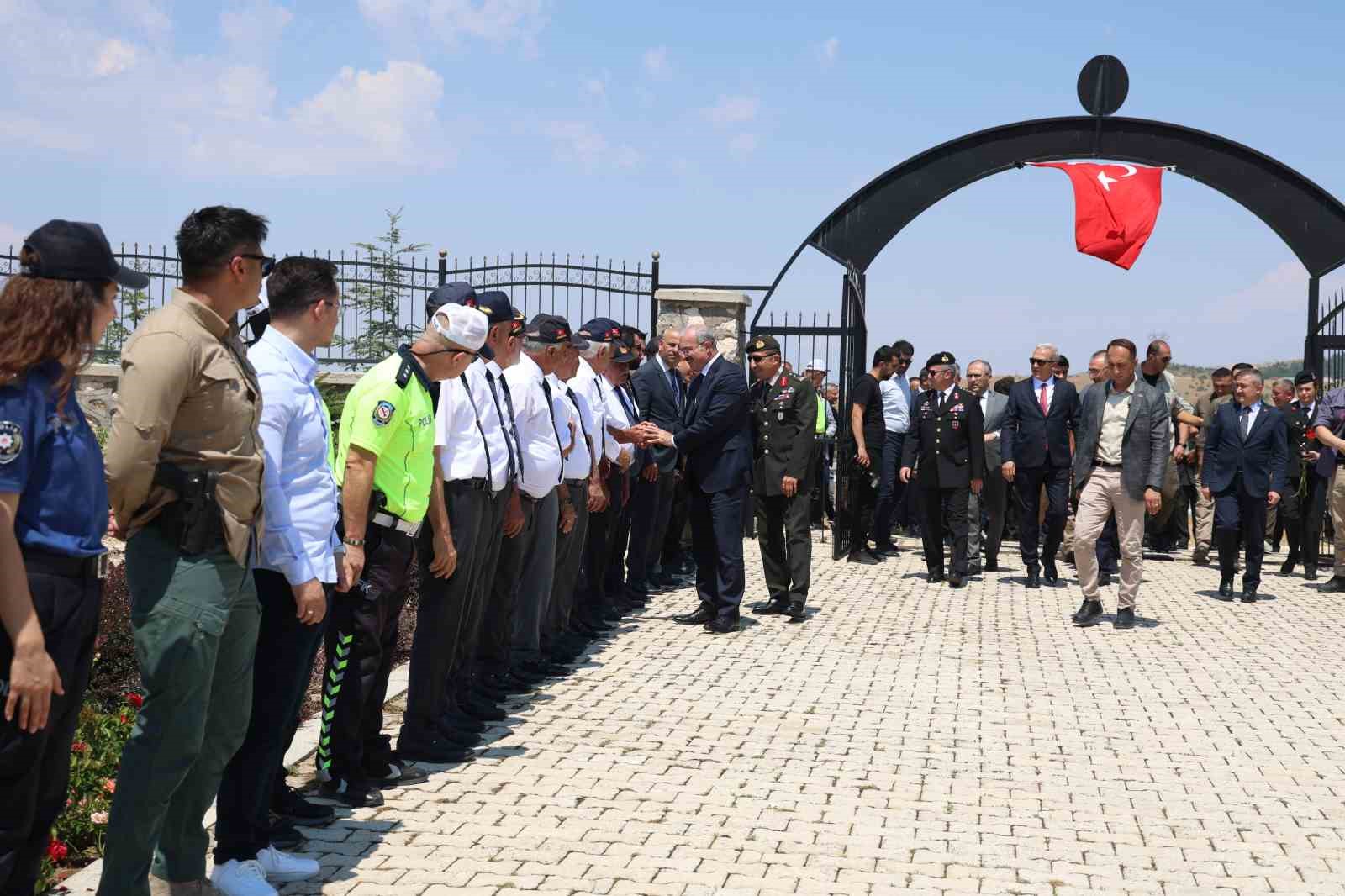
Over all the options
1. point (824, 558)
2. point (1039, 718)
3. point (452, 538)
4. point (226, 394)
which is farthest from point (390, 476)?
point (824, 558)

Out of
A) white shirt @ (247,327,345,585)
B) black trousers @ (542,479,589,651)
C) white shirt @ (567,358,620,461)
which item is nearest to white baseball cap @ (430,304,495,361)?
white shirt @ (247,327,345,585)

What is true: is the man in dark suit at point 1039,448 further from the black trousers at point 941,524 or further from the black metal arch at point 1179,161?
the black metal arch at point 1179,161

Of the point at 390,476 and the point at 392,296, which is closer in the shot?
the point at 390,476

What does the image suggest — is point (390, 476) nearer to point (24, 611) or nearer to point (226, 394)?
point (226, 394)

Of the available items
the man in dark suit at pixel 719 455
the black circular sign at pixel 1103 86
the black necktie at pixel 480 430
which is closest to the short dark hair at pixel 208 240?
the black necktie at pixel 480 430

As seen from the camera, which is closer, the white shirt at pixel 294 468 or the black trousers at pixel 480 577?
the white shirt at pixel 294 468

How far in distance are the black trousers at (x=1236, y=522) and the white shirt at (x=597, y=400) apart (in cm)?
599

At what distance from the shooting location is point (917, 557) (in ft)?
47.5

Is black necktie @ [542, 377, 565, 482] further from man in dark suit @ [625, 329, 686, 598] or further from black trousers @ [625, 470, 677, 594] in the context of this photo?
black trousers @ [625, 470, 677, 594]

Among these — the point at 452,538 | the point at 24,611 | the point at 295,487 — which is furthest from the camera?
the point at 452,538

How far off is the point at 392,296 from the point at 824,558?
5521 mm

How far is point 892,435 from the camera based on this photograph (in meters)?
14.0

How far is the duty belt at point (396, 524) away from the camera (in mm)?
4973

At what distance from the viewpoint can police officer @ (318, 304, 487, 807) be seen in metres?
4.83
